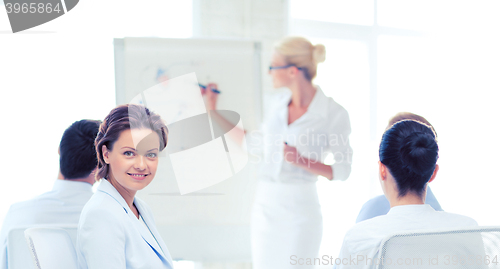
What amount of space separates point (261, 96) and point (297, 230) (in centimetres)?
79

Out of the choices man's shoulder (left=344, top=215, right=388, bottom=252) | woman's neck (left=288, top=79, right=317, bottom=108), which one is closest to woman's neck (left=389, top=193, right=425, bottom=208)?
man's shoulder (left=344, top=215, right=388, bottom=252)

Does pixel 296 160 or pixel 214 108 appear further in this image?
pixel 214 108

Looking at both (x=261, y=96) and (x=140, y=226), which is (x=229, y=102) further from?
(x=140, y=226)

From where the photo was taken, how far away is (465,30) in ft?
9.73

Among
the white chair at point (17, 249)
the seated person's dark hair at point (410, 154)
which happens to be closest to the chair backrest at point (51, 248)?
the white chair at point (17, 249)

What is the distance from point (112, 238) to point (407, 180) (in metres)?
0.81

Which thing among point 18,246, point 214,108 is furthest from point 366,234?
point 214,108

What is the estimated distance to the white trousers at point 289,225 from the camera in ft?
7.05

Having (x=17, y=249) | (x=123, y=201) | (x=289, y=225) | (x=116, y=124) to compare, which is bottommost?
(x=289, y=225)

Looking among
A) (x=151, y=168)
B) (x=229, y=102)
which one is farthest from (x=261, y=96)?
(x=151, y=168)

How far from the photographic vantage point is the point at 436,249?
895mm

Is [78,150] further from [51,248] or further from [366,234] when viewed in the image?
[366,234]

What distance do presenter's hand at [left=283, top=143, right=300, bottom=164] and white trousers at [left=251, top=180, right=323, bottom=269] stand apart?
0.41 feet

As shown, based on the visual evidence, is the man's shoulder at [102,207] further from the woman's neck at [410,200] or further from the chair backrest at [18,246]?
the woman's neck at [410,200]
